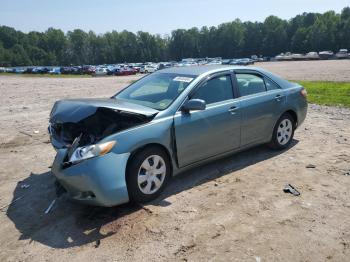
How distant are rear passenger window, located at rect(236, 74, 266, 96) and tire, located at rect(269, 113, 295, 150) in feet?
2.38

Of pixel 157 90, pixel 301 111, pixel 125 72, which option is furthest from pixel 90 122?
pixel 125 72

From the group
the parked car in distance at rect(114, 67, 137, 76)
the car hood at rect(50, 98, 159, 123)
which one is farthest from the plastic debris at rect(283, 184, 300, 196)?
the parked car in distance at rect(114, 67, 137, 76)

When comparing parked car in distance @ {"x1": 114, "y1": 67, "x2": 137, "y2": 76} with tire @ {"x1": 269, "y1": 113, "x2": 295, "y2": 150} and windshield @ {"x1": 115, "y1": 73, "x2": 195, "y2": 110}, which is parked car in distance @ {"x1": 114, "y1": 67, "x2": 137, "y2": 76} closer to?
tire @ {"x1": 269, "y1": 113, "x2": 295, "y2": 150}

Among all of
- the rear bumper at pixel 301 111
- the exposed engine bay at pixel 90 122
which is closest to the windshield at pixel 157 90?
the exposed engine bay at pixel 90 122

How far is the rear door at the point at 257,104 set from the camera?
602 cm

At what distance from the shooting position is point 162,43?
155375 millimetres

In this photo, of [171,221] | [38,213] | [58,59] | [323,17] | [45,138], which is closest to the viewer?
[171,221]

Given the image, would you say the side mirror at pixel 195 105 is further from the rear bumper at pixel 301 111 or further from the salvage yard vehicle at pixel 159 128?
the rear bumper at pixel 301 111

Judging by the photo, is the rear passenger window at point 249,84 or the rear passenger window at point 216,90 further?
the rear passenger window at point 249,84

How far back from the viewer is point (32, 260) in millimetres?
3668

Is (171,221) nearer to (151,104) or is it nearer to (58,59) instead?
(151,104)

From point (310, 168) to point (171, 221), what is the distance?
276 cm

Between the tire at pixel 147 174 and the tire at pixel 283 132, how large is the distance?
2.58m

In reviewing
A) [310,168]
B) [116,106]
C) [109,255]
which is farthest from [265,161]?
[109,255]
